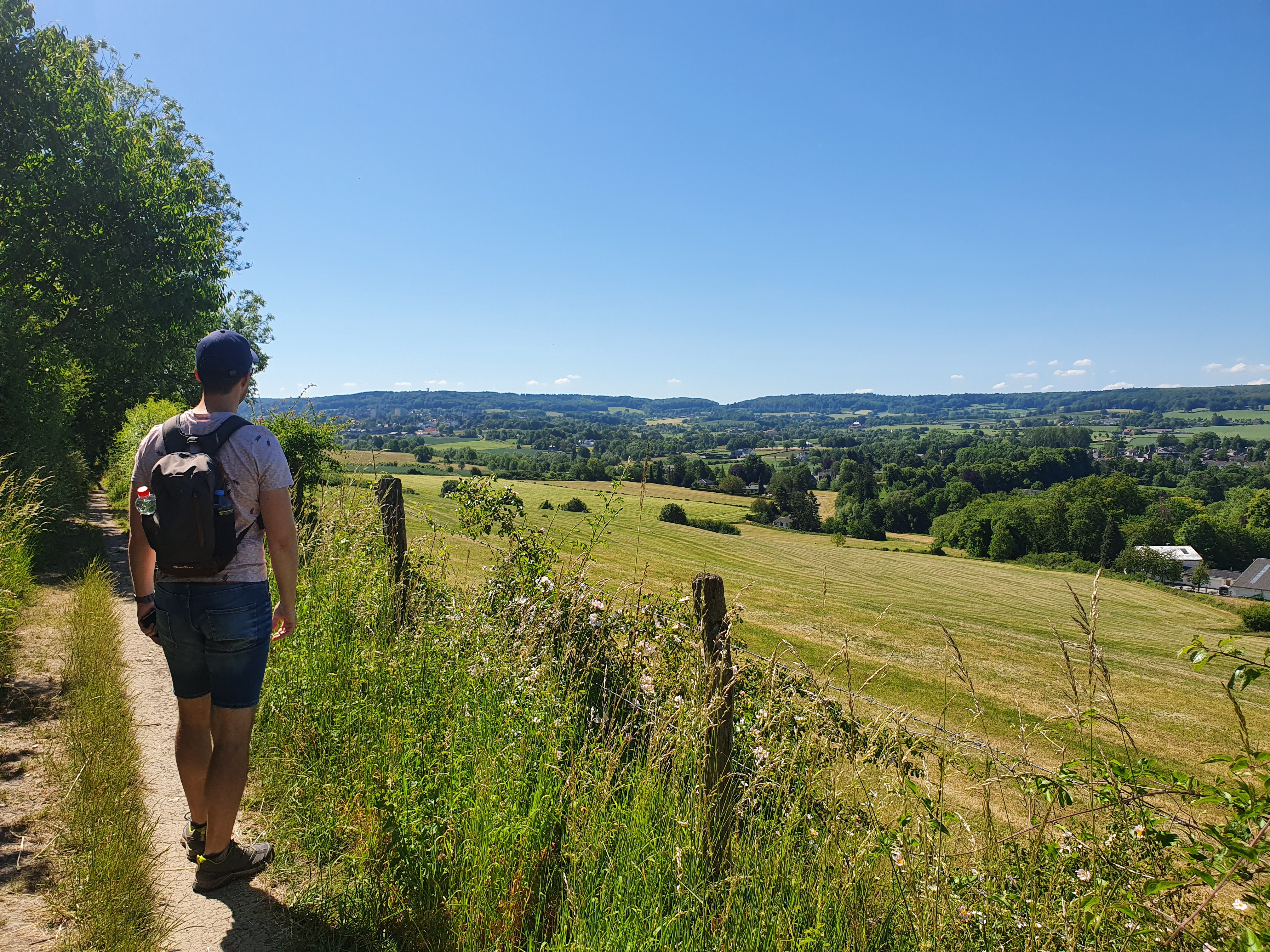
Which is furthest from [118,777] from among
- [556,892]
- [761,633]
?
[761,633]

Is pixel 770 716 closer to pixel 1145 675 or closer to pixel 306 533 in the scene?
pixel 306 533

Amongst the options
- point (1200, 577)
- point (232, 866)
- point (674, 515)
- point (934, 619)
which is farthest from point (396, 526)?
point (1200, 577)

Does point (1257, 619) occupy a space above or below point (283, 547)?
below

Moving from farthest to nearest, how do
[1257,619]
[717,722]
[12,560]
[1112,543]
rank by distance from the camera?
[1112,543] → [1257,619] → [12,560] → [717,722]

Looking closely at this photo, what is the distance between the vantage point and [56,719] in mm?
4352

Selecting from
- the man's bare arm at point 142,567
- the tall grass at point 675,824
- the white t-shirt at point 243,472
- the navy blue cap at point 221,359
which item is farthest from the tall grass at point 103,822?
the navy blue cap at point 221,359

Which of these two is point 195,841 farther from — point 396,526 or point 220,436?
point 396,526

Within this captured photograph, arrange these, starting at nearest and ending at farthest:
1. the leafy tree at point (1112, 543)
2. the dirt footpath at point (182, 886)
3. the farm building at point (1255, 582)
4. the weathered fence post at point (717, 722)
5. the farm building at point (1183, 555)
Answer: the weathered fence post at point (717, 722)
the dirt footpath at point (182, 886)
the farm building at point (1255, 582)
the farm building at point (1183, 555)
the leafy tree at point (1112, 543)

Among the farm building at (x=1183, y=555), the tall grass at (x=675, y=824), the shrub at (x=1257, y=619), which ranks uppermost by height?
the tall grass at (x=675, y=824)

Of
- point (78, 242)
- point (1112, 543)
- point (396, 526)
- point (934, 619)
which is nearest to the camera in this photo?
point (934, 619)

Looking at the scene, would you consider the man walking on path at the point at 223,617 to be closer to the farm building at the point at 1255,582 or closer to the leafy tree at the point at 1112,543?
the farm building at the point at 1255,582

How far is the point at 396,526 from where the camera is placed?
5637 millimetres

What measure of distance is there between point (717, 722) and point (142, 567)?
282 centimetres

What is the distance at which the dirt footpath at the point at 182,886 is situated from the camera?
2.70m
